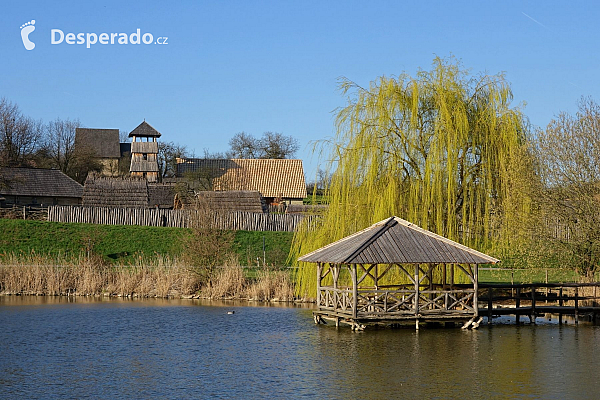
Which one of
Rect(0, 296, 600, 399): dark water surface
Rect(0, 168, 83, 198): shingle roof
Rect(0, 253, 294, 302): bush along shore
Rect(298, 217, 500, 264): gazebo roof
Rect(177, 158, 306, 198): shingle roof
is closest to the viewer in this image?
Rect(0, 296, 600, 399): dark water surface

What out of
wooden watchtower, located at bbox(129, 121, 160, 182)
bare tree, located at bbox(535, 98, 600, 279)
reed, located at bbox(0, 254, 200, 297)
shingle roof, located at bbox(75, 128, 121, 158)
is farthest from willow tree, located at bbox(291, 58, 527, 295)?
shingle roof, located at bbox(75, 128, 121, 158)

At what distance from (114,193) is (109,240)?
9929mm

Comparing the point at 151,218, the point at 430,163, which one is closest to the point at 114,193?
the point at 151,218

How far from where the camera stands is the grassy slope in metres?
47.7

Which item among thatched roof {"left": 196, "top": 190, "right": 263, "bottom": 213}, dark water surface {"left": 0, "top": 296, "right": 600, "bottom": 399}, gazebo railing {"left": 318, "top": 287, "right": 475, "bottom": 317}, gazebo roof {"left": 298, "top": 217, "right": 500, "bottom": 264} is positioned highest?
thatched roof {"left": 196, "top": 190, "right": 263, "bottom": 213}

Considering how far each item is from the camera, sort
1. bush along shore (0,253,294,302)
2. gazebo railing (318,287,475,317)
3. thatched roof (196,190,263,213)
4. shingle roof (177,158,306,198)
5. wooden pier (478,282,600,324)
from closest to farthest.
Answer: gazebo railing (318,287,475,317), wooden pier (478,282,600,324), bush along shore (0,253,294,302), thatched roof (196,190,263,213), shingle roof (177,158,306,198)

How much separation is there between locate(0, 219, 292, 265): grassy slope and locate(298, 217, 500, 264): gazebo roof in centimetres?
1953

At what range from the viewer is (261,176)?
74375mm

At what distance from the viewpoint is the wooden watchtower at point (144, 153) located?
83.1 m

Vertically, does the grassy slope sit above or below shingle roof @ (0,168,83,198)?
below

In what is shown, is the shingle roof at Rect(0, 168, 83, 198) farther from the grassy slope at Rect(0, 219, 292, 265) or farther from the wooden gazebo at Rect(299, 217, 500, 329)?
the wooden gazebo at Rect(299, 217, 500, 329)

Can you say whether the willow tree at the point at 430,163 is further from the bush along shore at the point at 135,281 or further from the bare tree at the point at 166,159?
the bare tree at the point at 166,159

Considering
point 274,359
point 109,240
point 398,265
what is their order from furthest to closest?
point 109,240 → point 398,265 → point 274,359

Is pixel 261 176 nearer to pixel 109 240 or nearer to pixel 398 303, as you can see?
pixel 109 240
